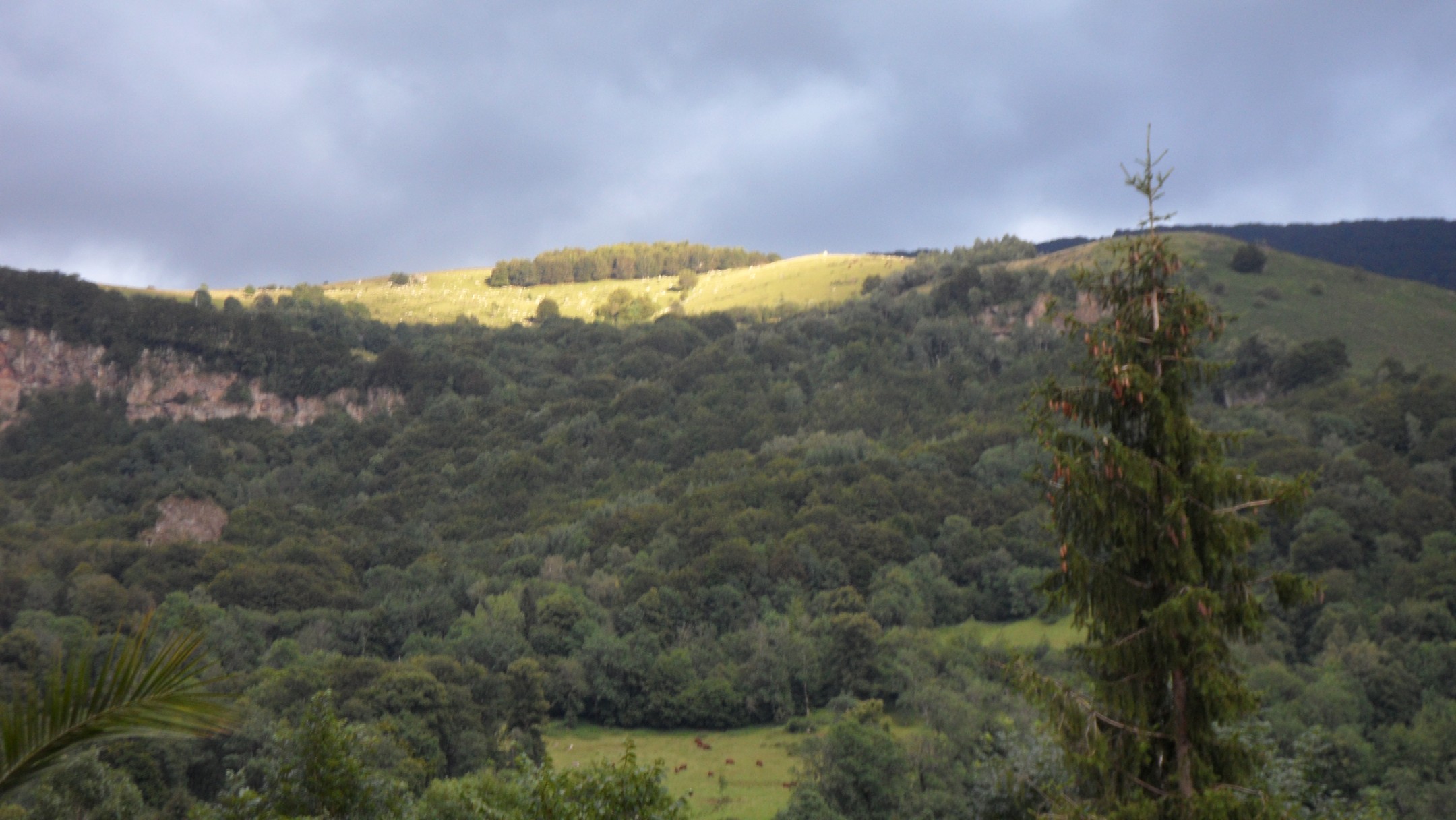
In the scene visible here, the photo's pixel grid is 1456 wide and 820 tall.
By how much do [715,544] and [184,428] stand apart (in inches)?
2763

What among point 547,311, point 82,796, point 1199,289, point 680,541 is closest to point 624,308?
point 547,311

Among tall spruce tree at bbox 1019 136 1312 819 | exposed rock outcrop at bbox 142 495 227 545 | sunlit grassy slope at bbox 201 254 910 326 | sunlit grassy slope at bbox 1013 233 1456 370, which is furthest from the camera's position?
sunlit grassy slope at bbox 201 254 910 326

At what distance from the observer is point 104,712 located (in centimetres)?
440

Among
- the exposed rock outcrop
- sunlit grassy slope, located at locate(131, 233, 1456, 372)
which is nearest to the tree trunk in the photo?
sunlit grassy slope, located at locate(131, 233, 1456, 372)

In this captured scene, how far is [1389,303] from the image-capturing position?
10556 centimetres

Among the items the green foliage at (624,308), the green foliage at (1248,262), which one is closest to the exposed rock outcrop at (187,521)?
the green foliage at (624,308)

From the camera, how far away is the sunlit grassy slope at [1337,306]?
315ft

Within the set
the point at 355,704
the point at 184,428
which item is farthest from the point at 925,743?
the point at 184,428

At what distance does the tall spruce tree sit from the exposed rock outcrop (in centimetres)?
9704

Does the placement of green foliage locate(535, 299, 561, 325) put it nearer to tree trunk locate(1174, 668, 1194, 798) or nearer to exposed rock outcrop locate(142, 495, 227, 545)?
exposed rock outcrop locate(142, 495, 227, 545)

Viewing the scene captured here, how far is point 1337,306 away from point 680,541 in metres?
68.8

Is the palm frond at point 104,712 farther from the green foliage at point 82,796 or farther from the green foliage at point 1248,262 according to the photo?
the green foliage at point 1248,262

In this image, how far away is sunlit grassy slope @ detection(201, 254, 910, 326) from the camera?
16100 centimetres

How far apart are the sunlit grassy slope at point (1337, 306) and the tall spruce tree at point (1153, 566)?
85.8 meters
